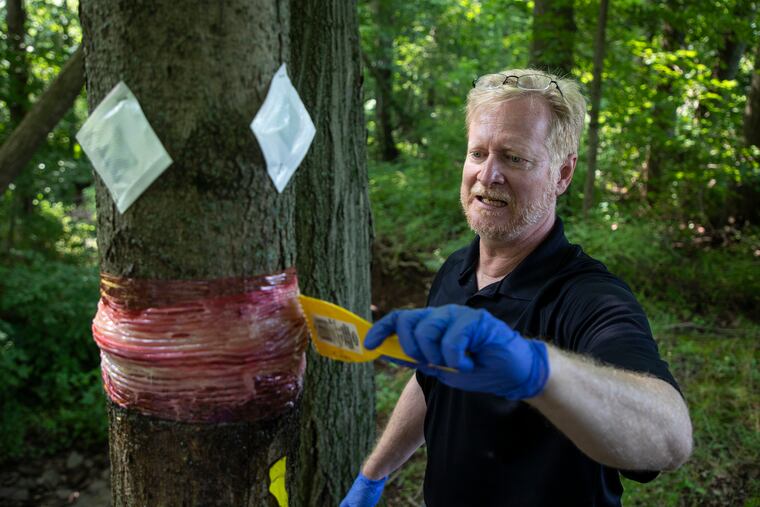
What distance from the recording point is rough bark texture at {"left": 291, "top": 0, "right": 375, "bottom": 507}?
2.45 meters

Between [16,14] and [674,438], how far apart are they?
758 centimetres

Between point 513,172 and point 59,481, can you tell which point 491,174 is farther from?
point 59,481

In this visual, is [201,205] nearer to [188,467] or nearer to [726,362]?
[188,467]

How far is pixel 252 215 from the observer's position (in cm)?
105

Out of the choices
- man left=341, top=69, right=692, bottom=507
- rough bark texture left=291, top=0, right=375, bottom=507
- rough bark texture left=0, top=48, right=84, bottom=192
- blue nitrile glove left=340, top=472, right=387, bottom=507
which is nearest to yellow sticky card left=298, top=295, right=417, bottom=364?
man left=341, top=69, right=692, bottom=507

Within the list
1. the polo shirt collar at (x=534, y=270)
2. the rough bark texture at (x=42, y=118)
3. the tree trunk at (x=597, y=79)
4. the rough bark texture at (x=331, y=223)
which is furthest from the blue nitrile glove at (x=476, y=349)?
the tree trunk at (x=597, y=79)

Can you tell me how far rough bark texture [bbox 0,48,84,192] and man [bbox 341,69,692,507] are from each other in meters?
2.83

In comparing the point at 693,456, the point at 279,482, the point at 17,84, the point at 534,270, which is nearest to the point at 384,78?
the point at 17,84

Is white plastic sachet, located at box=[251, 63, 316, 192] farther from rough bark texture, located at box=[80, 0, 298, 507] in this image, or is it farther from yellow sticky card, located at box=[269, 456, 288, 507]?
yellow sticky card, located at box=[269, 456, 288, 507]

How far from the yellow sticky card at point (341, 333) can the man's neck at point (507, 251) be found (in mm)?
849

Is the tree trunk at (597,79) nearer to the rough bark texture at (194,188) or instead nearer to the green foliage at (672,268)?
the green foliage at (672,268)

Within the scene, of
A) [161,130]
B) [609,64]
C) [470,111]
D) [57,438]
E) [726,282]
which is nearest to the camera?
[161,130]

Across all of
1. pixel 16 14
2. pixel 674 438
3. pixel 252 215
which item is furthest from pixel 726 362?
pixel 16 14

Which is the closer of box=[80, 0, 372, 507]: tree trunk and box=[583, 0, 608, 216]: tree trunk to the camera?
box=[80, 0, 372, 507]: tree trunk
